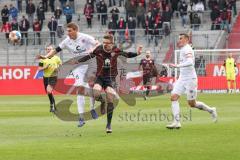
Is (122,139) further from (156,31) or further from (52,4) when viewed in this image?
(52,4)

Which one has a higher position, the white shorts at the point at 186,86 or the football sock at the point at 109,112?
the white shorts at the point at 186,86

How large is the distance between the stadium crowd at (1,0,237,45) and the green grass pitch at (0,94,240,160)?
26666mm

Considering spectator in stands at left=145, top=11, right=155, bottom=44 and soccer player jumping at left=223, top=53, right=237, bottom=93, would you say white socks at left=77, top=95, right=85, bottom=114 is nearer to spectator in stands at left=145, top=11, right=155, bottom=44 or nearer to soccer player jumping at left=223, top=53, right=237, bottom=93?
soccer player jumping at left=223, top=53, right=237, bottom=93

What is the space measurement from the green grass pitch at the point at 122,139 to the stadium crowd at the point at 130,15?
26666 millimetres

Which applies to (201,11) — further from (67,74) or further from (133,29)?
(67,74)

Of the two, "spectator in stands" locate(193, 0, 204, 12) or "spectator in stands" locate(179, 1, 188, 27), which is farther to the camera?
"spectator in stands" locate(193, 0, 204, 12)

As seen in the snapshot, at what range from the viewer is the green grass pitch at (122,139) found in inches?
535

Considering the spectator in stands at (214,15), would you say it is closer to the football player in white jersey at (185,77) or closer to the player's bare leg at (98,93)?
the player's bare leg at (98,93)

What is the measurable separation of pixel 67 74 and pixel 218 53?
30.0ft

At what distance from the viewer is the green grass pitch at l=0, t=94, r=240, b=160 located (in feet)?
44.5

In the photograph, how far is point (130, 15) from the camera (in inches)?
2037

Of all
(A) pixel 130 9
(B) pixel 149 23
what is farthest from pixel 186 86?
(A) pixel 130 9

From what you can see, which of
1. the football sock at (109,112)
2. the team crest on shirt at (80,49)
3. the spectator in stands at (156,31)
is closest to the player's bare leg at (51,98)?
the team crest on shirt at (80,49)

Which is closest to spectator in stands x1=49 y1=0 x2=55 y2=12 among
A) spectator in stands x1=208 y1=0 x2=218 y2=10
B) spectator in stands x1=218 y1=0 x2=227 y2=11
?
spectator in stands x1=208 y1=0 x2=218 y2=10
